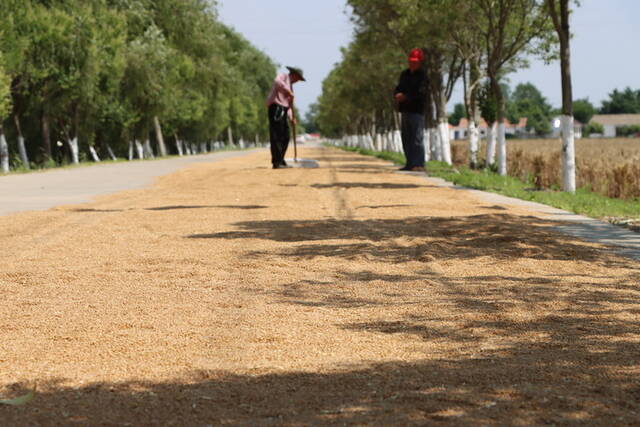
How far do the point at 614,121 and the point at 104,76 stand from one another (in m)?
151

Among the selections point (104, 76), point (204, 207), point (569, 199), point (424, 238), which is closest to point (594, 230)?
point (424, 238)

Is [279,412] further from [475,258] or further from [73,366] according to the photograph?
[475,258]

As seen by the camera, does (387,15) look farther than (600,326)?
Yes

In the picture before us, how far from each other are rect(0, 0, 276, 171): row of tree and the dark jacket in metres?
15.0

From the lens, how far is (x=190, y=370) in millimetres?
4770

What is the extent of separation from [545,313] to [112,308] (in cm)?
302

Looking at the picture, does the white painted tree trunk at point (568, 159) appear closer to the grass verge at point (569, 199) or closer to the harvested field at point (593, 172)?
the grass verge at point (569, 199)

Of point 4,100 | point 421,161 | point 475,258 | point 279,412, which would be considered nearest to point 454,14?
point 421,161

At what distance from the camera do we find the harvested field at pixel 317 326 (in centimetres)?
413

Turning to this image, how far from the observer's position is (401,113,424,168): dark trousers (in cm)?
2698

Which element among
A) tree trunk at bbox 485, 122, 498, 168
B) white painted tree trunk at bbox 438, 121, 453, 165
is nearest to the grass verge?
tree trunk at bbox 485, 122, 498, 168

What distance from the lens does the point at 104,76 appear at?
1829 inches

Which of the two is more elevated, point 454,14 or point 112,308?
point 454,14

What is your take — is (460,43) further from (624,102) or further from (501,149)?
(624,102)
